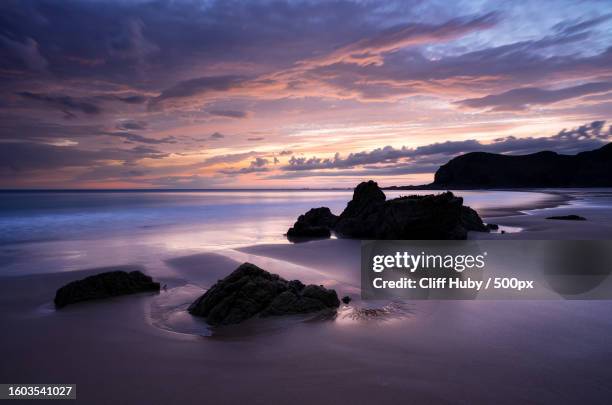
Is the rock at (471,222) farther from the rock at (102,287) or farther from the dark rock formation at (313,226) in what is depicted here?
the rock at (102,287)

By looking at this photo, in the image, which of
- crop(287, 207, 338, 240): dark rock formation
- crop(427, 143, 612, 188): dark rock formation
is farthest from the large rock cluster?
crop(427, 143, 612, 188): dark rock formation

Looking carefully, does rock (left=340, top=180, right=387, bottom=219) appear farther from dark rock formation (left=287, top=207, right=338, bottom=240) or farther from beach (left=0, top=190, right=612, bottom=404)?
beach (left=0, top=190, right=612, bottom=404)

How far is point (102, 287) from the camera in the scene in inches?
306

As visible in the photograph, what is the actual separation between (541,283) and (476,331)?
3.63 metres

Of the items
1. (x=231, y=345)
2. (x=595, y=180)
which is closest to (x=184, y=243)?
(x=231, y=345)

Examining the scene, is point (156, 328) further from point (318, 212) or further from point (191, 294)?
point (318, 212)

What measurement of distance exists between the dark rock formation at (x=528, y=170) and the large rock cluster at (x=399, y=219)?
6185 inches

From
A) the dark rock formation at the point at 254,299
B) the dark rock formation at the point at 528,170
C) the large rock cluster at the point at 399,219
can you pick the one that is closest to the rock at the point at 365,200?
the large rock cluster at the point at 399,219

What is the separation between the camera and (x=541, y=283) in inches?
321

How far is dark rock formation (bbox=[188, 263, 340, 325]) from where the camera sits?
6.29 m

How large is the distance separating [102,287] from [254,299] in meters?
3.67

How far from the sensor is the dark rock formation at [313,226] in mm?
18297

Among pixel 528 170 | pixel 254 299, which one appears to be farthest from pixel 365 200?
pixel 528 170

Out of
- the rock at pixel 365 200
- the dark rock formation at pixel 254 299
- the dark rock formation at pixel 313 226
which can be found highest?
the rock at pixel 365 200
